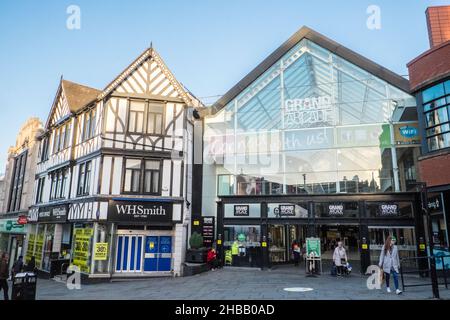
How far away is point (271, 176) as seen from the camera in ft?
58.6

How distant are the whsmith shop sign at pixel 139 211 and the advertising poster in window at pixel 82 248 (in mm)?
1486

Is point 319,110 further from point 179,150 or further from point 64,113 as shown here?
point 64,113

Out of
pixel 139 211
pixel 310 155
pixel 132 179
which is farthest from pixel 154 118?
pixel 310 155

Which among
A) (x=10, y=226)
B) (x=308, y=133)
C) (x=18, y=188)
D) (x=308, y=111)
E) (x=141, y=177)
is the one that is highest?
(x=308, y=111)

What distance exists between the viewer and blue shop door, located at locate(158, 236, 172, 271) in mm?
16156

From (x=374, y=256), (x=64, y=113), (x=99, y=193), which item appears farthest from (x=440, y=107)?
(x=64, y=113)

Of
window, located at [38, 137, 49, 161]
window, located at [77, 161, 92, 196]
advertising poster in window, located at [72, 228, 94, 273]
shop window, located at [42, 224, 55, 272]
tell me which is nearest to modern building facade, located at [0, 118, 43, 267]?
window, located at [38, 137, 49, 161]

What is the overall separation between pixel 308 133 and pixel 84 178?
12.3 metres

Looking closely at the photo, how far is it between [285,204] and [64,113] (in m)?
15.3

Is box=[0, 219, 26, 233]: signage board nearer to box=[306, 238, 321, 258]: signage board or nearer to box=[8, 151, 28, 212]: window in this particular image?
box=[8, 151, 28, 212]: window

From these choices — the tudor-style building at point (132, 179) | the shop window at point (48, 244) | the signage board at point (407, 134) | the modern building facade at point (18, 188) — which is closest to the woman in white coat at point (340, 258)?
the signage board at point (407, 134)

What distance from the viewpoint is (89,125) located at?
18234mm

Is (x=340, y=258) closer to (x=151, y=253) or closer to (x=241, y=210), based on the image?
(x=241, y=210)

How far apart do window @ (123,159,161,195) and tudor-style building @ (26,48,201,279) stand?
0.16 ft
